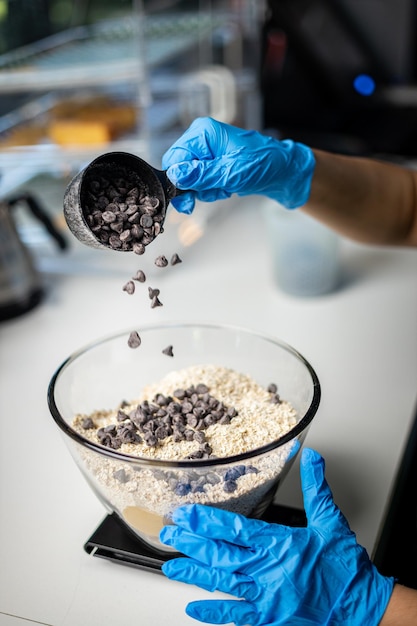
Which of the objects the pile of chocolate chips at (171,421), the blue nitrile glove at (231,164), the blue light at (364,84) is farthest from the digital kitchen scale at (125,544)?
the blue light at (364,84)

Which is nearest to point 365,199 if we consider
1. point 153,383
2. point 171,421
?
point 153,383

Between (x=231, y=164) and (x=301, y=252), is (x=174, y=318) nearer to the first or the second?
(x=301, y=252)

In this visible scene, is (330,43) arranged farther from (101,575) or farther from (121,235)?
(101,575)

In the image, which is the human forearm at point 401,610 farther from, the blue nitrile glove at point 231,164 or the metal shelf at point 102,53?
the metal shelf at point 102,53

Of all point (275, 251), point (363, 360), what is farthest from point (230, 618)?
point (275, 251)

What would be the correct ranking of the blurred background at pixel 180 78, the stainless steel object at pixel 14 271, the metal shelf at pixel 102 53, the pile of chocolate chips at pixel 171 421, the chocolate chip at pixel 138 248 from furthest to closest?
the blurred background at pixel 180 78 < the metal shelf at pixel 102 53 < the stainless steel object at pixel 14 271 < the chocolate chip at pixel 138 248 < the pile of chocolate chips at pixel 171 421

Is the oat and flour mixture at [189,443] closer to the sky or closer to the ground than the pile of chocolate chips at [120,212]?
closer to the ground
